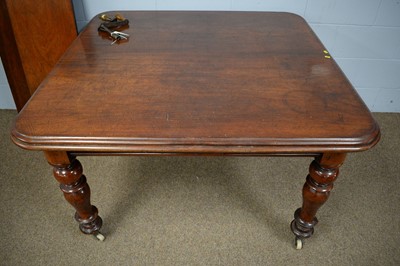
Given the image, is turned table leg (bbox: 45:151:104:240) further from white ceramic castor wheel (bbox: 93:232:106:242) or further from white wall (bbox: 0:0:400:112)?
white wall (bbox: 0:0:400:112)

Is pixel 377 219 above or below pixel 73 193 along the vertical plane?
below

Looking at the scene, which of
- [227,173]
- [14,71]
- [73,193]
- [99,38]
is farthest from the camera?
[14,71]

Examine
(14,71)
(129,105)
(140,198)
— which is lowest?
(140,198)

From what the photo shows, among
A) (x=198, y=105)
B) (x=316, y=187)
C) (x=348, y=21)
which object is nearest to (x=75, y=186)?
(x=198, y=105)

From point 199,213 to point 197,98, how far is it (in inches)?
22.8

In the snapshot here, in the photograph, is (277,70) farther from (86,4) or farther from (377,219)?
(86,4)

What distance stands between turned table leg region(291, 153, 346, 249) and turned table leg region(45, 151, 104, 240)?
0.65 meters

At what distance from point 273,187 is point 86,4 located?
1156 mm

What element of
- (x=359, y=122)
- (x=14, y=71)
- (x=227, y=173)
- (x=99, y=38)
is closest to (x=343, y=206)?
(x=227, y=173)

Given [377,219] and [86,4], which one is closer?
[377,219]

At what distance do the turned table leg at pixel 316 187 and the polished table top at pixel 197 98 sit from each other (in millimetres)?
106

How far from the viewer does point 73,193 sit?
907 millimetres

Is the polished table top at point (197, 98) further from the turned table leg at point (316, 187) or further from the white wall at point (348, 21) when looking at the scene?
the white wall at point (348, 21)

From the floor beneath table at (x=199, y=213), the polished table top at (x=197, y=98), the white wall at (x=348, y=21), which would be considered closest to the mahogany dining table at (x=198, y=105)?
the polished table top at (x=197, y=98)
